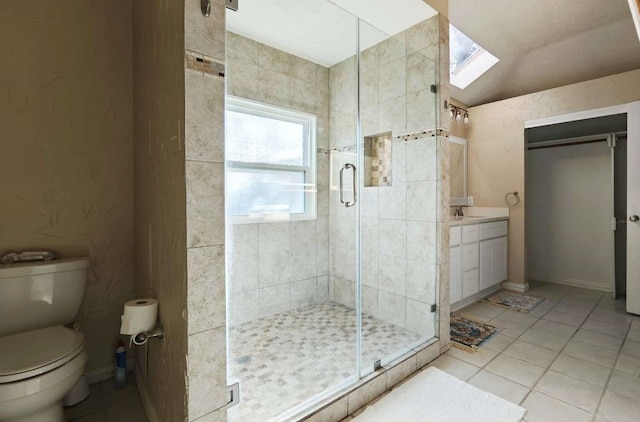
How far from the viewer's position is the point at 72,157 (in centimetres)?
179

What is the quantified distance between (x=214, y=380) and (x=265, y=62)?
247cm

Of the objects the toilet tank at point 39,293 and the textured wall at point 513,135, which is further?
the textured wall at point 513,135

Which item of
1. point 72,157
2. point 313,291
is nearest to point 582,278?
point 313,291

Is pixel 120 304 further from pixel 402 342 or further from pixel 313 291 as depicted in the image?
pixel 402 342

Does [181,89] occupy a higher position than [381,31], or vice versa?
[381,31]

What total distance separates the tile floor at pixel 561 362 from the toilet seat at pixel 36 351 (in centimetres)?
213

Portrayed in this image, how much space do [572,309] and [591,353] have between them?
1.01 metres

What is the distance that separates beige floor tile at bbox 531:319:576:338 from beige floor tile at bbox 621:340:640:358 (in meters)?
0.31

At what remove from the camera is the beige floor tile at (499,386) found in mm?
1710

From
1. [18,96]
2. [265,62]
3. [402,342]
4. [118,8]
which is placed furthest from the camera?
[265,62]

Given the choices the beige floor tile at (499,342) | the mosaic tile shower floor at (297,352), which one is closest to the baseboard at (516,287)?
the beige floor tile at (499,342)

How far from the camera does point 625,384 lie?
180 centimetres

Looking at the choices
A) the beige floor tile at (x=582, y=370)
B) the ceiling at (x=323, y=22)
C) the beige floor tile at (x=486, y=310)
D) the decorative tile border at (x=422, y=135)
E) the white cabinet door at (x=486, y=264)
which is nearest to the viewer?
the beige floor tile at (x=582, y=370)

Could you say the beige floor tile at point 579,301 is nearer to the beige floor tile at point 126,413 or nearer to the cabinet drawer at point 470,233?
the cabinet drawer at point 470,233
